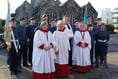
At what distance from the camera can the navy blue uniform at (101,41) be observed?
7.05 metres

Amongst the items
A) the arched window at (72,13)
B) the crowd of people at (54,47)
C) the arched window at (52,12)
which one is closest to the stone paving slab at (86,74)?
the crowd of people at (54,47)

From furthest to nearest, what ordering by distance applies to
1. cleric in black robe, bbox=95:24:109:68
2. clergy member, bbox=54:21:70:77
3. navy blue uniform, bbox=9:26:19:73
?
1. cleric in black robe, bbox=95:24:109:68
2. navy blue uniform, bbox=9:26:19:73
3. clergy member, bbox=54:21:70:77

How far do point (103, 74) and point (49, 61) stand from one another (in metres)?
2.61

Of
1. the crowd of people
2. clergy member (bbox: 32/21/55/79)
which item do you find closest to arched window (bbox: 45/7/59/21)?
the crowd of people

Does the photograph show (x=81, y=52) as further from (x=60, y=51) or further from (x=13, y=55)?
(x=13, y=55)

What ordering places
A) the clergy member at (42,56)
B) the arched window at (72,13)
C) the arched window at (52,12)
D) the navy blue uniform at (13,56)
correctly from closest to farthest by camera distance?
the clergy member at (42,56) → the navy blue uniform at (13,56) → the arched window at (52,12) → the arched window at (72,13)

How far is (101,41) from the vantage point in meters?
7.12

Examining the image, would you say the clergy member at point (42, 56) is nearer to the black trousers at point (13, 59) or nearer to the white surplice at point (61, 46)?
the white surplice at point (61, 46)

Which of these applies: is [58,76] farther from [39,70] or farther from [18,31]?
[18,31]

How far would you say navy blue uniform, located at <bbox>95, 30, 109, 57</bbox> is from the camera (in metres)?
7.05

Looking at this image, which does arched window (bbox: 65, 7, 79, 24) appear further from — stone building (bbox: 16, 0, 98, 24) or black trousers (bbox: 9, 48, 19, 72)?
black trousers (bbox: 9, 48, 19, 72)

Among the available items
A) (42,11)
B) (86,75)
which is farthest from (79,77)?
(42,11)

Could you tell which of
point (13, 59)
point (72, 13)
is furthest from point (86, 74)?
point (72, 13)

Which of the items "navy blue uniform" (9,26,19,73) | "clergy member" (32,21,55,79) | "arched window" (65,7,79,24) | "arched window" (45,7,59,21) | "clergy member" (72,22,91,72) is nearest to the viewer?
"clergy member" (32,21,55,79)
